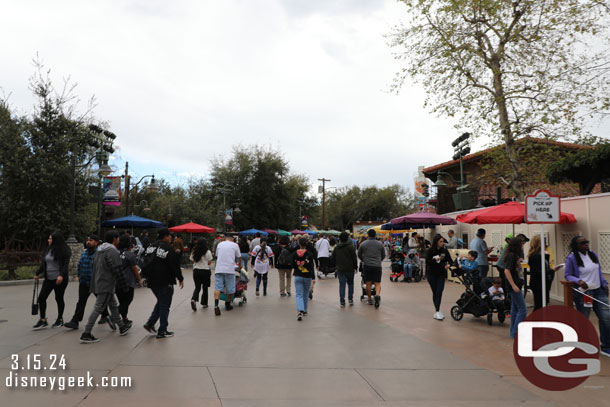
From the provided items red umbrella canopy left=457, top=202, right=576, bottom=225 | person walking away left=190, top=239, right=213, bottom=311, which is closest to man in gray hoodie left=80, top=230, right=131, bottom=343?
person walking away left=190, top=239, right=213, bottom=311

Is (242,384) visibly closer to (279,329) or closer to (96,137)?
(279,329)

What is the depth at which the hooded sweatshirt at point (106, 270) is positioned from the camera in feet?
23.8

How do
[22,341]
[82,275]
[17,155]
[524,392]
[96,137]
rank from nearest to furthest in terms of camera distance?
[524,392] < [22,341] < [82,275] < [17,155] < [96,137]

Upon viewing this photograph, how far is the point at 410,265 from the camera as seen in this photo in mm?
17375

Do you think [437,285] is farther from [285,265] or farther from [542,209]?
Answer: [285,265]

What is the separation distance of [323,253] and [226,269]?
26.7ft

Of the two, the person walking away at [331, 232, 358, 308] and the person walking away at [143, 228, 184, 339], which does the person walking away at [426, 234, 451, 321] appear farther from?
the person walking away at [143, 228, 184, 339]

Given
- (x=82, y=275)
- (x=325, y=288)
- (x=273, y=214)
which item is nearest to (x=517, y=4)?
(x=325, y=288)

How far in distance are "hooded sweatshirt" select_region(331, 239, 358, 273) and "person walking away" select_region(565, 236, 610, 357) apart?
16.2 feet

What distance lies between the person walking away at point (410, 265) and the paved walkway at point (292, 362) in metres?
7.73

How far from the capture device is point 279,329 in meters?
8.05

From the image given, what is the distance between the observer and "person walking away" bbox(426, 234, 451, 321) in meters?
9.12

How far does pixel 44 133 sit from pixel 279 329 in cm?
1571

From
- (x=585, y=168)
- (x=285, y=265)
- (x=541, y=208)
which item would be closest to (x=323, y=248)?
(x=285, y=265)
